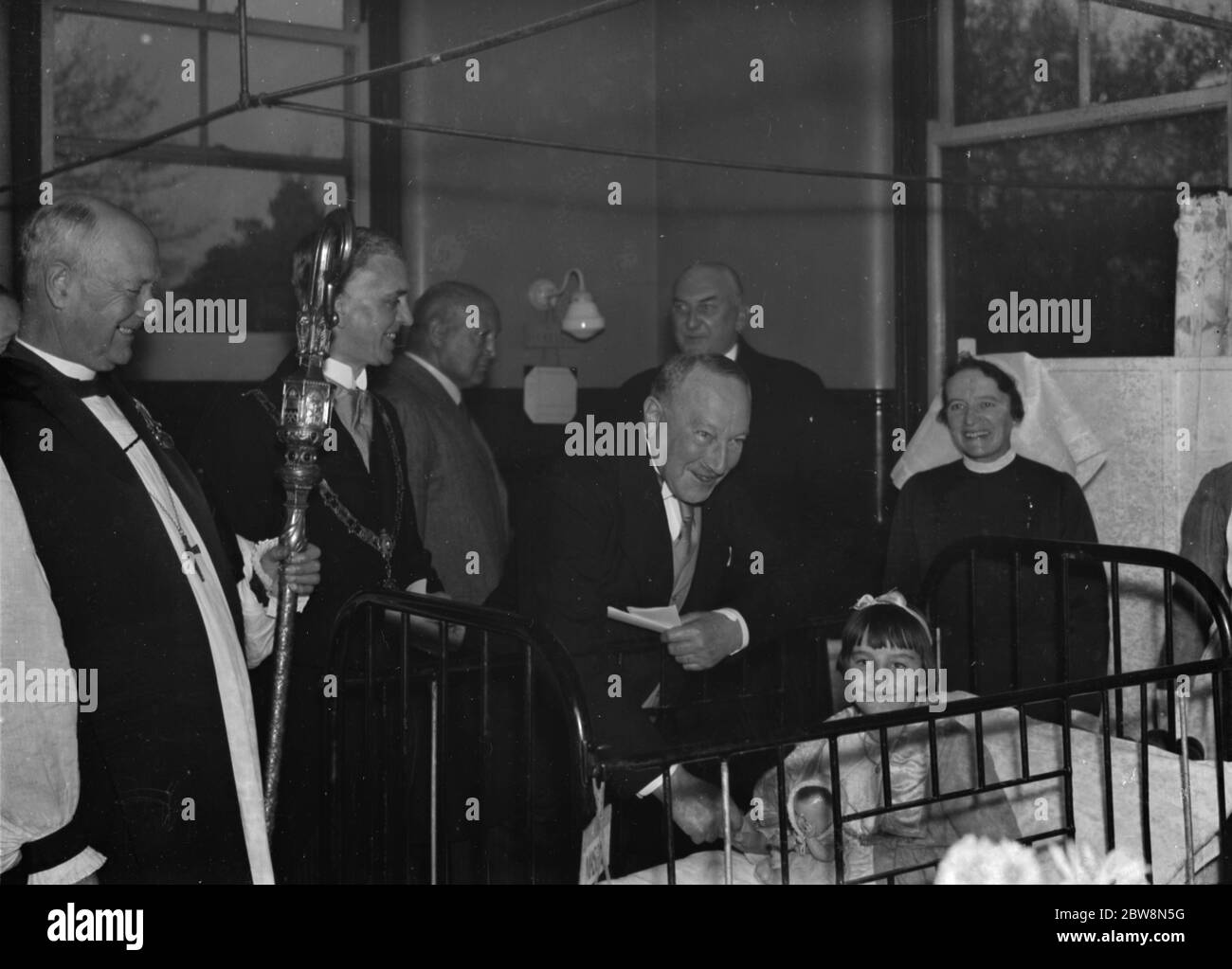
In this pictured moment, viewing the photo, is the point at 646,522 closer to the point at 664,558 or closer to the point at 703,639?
the point at 664,558

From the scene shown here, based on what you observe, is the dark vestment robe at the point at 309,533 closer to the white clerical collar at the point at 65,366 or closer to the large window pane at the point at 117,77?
the white clerical collar at the point at 65,366

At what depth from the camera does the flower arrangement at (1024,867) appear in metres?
1.66

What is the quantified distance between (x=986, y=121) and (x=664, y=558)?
87.2 inches

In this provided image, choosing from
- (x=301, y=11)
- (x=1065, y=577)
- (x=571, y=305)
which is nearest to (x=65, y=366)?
(x=1065, y=577)

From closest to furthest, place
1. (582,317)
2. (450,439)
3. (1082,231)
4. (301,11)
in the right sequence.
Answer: (450,439) < (1082,231) < (301,11) < (582,317)

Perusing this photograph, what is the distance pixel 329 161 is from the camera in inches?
174

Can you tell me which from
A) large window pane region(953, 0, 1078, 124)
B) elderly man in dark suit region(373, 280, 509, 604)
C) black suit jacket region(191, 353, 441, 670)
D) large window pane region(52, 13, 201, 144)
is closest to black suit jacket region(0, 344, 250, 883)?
black suit jacket region(191, 353, 441, 670)

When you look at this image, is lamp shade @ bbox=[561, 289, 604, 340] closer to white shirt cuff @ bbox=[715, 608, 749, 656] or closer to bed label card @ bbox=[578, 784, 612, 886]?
white shirt cuff @ bbox=[715, 608, 749, 656]

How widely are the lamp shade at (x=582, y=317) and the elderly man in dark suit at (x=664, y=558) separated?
8.02ft

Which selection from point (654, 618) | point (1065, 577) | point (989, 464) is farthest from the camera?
point (989, 464)

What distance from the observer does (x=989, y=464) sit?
318 centimetres

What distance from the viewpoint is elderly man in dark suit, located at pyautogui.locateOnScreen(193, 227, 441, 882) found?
235 centimetres

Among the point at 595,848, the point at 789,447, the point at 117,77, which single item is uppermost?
the point at 117,77

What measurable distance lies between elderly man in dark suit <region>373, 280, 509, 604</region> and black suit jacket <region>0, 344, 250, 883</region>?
37.4 inches
